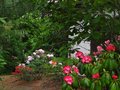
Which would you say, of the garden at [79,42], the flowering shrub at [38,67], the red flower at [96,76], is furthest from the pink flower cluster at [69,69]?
the flowering shrub at [38,67]

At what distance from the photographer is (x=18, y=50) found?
31.9ft

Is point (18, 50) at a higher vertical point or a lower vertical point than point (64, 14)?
lower

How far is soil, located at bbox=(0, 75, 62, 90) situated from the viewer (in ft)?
23.2

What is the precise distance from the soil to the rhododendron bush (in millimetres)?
1669

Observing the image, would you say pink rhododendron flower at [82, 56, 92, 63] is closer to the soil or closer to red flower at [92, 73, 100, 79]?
red flower at [92, 73, 100, 79]

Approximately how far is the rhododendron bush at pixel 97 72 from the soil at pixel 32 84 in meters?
1.67

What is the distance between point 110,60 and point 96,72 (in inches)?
8.6

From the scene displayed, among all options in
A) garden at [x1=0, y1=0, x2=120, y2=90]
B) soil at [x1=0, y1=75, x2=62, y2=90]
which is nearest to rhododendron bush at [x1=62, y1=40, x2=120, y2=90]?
garden at [x1=0, y1=0, x2=120, y2=90]

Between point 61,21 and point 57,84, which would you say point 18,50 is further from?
point 61,21

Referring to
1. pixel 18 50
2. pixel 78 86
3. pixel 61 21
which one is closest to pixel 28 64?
pixel 18 50

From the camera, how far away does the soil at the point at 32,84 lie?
23.2 ft

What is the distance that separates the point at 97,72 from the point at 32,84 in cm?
256

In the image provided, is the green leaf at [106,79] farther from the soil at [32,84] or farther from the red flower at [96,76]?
the soil at [32,84]

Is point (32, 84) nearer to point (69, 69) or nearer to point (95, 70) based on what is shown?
point (69, 69)
